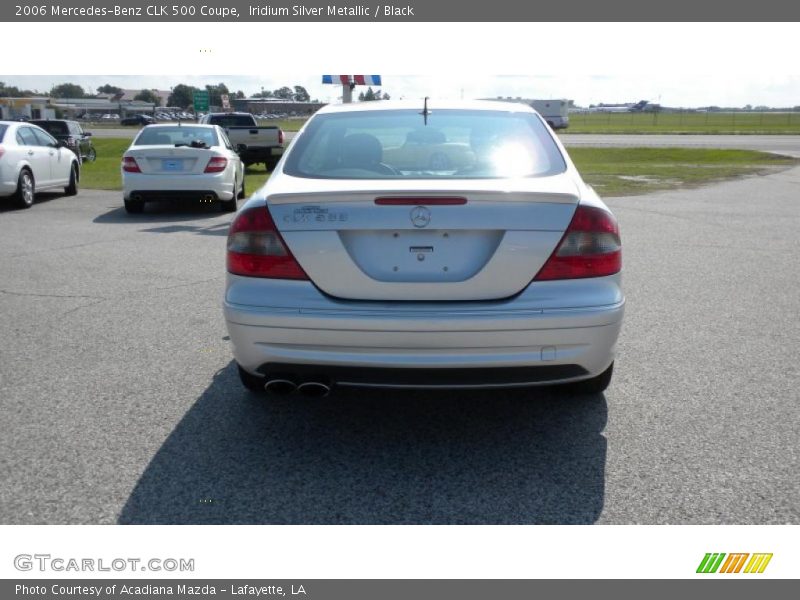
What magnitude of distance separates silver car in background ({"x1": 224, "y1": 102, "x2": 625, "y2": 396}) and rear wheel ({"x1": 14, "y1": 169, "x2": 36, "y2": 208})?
1199cm

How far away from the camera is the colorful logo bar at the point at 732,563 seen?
2961mm

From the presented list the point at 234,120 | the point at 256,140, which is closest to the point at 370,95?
the point at 256,140

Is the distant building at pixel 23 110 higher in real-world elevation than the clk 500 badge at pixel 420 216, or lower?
lower

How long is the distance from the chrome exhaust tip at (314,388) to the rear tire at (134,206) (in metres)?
10.6

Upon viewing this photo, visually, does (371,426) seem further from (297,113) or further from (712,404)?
(297,113)

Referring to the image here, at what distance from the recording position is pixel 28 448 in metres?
3.80

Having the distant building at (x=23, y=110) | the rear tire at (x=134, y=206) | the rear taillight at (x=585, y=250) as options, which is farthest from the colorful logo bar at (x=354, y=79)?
the distant building at (x=23, y=110)

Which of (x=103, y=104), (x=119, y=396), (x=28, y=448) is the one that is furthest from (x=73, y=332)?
(x=103, y=104)

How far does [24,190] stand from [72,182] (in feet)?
8.52

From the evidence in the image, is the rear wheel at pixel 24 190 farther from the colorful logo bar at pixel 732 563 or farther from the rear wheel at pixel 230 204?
the colorful logo bar at pixel 732 563

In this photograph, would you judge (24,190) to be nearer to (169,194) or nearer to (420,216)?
(169,194)

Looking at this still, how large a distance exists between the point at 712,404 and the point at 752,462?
765mm

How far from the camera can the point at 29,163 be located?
14.5 m

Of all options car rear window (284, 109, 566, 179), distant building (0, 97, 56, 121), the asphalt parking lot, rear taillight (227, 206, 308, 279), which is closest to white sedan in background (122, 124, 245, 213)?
the asphalt parking lot
